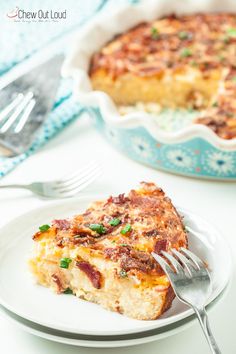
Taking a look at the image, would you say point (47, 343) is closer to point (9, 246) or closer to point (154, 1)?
point (9, 246)

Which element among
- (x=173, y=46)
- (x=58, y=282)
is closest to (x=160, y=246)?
(x=58, y=282)

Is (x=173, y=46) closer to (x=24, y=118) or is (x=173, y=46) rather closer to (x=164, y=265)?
(x=24, y=118)

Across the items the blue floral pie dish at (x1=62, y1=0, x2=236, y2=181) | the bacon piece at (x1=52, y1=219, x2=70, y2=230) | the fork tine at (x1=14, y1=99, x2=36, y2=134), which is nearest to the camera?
the bacon piece at (x1=52, y1=219, x2=70, y2=230)

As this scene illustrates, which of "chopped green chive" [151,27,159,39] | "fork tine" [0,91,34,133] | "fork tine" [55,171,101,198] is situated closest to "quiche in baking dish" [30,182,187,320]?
"fork tine" [55,171,101,198]

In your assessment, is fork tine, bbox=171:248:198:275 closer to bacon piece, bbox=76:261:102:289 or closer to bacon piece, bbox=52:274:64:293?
bacon piece, bbox=76:261:102:289

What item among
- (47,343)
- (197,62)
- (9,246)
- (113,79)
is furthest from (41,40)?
(47,343)
